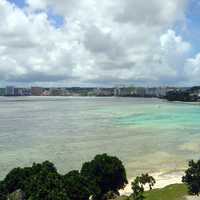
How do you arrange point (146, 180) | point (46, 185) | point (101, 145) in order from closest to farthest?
point (46, 185) → point (146, 180) → point (101, 145)

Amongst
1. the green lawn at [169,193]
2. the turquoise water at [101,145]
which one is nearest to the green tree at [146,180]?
the green lawn at [169,193]

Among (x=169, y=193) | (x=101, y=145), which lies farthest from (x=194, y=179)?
(x=101, y=145)

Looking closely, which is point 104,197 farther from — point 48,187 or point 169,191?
point 48,187

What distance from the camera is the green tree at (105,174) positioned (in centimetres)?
3653

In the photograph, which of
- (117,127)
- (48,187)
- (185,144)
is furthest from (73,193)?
(117,127)

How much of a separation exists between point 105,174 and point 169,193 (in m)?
5.85

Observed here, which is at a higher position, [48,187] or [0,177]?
[48,187]

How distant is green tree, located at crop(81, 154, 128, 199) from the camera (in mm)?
36534

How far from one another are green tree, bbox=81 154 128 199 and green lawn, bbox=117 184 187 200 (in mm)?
1399

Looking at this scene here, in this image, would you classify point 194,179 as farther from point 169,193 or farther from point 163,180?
point 163,180

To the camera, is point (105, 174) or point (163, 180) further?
point (163, 180)

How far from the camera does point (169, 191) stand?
38.4m

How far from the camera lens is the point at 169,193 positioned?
37781mm

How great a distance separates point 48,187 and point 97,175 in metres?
8.79
